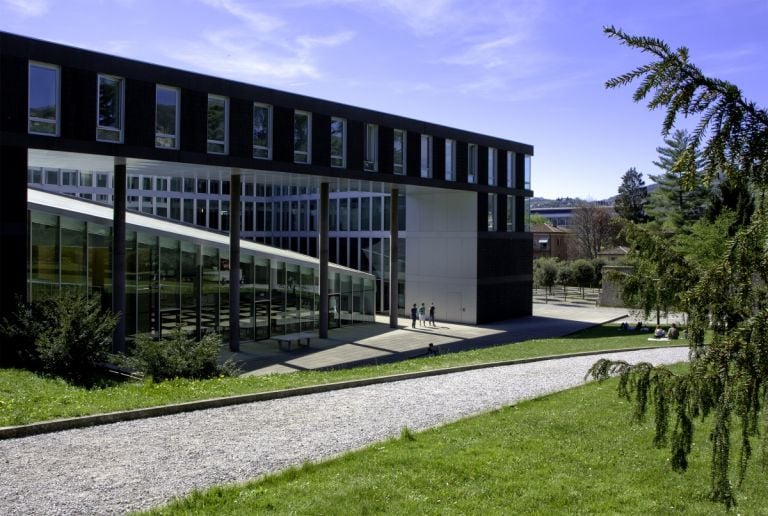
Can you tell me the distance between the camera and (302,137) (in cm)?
2903

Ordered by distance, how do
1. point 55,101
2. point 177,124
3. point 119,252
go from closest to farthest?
point 55,101 < point 119,252 < point 177,124

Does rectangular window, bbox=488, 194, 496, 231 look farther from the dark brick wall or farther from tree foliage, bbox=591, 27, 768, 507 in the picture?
tree foliage, bbox=591, 27, 768, 507

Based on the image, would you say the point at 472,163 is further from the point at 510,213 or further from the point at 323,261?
the point at 323,261

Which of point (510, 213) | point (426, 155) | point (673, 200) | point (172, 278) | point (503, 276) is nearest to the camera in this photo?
point (172, 278)

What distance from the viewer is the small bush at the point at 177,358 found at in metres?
18.2

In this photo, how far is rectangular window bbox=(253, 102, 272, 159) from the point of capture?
2722cm

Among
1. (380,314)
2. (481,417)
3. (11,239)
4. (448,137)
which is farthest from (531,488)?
(380,314)

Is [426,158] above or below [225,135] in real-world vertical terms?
above

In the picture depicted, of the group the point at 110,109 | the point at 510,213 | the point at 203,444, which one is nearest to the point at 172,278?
the point at 110,109

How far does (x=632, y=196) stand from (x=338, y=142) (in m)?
69.1

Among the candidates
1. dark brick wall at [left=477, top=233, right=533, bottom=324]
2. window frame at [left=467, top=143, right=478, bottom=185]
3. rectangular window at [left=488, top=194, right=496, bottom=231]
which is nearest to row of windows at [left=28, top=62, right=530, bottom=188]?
window frame at [left=467, top=143, right=478, bottom=185]

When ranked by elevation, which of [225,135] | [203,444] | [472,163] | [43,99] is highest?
[472,163]

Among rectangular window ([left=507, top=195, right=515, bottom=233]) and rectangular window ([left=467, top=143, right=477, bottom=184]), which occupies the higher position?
rectangular window ([left=467, top=143, right=477, bottom=184])

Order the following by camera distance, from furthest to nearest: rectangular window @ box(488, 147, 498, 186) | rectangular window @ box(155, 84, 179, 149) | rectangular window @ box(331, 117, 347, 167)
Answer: rectangular window @ box(488, 147, 498, 186) < rectangular window @ box(331, 117, 347, 167) < rectangular window @ box(155, 84, 179, 149)
